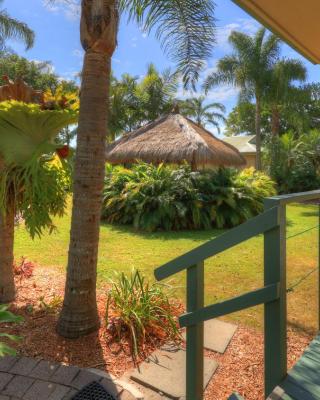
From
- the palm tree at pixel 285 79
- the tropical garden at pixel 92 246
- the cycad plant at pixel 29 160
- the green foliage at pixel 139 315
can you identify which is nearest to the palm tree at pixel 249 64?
the palm tree at pixel 285 79

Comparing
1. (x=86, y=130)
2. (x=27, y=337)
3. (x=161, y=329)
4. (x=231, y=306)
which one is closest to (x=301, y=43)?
(x=86, y=130)

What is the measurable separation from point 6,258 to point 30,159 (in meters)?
1.38

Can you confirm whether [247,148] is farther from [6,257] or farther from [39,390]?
[39,390]

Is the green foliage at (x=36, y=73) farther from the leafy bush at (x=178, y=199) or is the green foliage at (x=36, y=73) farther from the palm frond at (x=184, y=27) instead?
the palm frond at (x=184, y=27)

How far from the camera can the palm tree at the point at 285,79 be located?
60.1 ft

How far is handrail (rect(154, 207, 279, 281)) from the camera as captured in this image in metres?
1.63

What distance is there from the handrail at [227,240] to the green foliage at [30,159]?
7.16ft

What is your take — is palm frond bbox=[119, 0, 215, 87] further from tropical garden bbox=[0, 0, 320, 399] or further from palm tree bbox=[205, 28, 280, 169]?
palm tree bbox=[205, 28, 280, 169]

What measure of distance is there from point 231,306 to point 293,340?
215 cm

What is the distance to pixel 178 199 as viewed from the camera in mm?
9656

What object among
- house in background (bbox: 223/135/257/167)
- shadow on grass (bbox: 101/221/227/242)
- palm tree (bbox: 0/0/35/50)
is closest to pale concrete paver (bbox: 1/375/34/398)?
shadow on grass (bbox: 101/221/227/242)

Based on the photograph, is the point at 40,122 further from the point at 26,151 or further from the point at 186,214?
the point at 186,214

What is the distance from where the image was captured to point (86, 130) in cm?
321

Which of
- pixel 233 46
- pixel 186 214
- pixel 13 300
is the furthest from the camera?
pixel 233 46
